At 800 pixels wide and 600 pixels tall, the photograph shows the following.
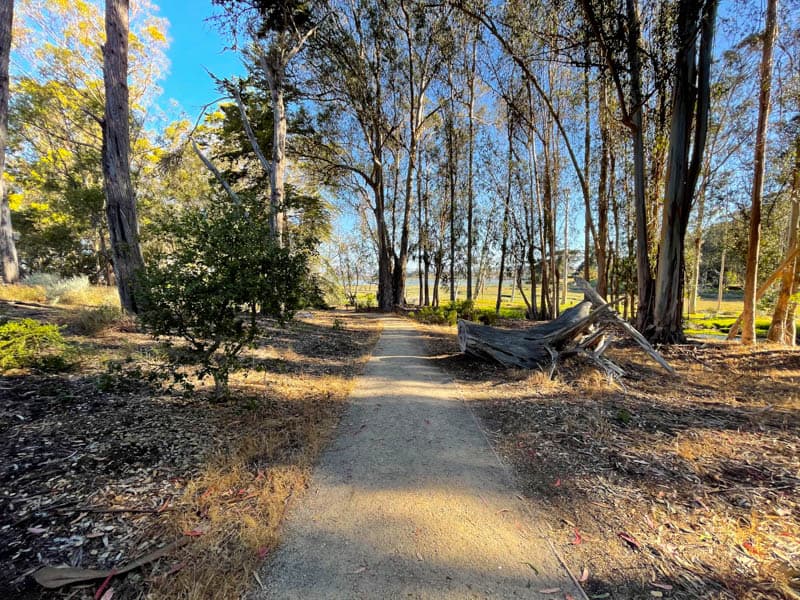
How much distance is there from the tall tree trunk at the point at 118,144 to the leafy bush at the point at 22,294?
12.4ft

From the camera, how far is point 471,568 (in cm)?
174

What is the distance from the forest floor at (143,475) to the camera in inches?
A: 65.5

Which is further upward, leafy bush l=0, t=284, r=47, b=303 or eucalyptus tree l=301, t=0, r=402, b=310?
eucalyptus tree l=301, t=0, r=402, b=310

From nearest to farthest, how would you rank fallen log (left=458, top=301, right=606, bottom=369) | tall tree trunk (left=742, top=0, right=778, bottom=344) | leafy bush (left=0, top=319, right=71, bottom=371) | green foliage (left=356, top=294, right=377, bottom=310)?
leafy bush (left=0, top=319, right=71, bottom=371) → fallen log (left=458, top=301, right=606, bottom=369) → tall tree trunk (left=742, top=0, right=778, bottom=344) → green foliage (left=356, top=294, right=377, bottom=310)

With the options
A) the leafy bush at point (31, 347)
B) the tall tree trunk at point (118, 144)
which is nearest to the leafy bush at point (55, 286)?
the tall tree trunk at point (118, 144)

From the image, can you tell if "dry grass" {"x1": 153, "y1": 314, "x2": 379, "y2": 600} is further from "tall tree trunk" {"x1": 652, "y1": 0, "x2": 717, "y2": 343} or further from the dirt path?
"tall tree trunk" {"x1": 652, "y1": 0, "x2": 717, "y2": 343}

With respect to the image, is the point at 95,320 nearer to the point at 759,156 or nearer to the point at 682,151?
the point at 682,151

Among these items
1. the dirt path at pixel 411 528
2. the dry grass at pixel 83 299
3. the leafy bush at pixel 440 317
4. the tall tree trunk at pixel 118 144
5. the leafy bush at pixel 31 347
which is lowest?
the dirt path at pixel 411 528

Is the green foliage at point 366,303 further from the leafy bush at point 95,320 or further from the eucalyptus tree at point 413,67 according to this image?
the leafy bush at point 95,320

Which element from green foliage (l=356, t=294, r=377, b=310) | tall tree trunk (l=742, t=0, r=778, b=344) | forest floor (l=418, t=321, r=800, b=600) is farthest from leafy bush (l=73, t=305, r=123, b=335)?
green foliage (l=356, t=294, r=377, b=310)

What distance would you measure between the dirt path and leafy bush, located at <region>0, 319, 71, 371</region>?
338 cm

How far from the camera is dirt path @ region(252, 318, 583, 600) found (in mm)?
1642

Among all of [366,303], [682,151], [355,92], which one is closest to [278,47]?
[355,92]

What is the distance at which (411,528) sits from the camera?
2021mm
